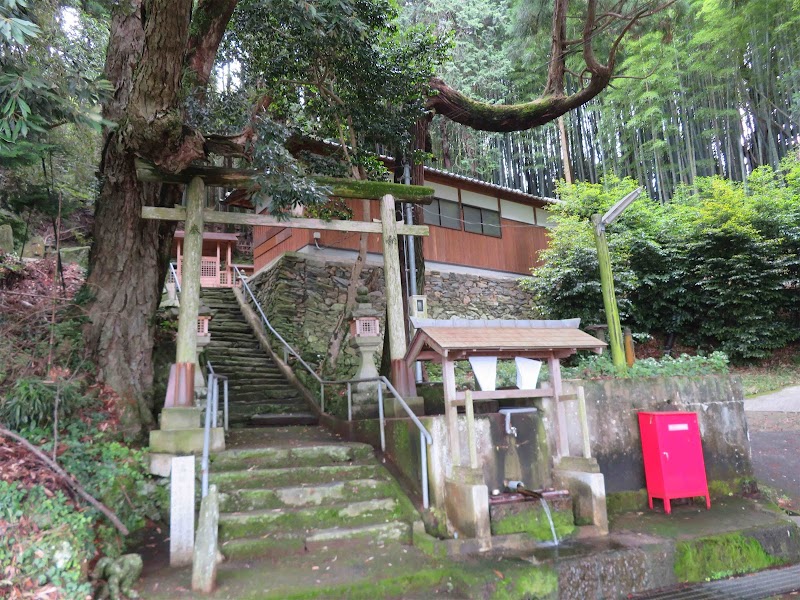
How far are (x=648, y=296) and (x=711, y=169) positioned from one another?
26.1 feet

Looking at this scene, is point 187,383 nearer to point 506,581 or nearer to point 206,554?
point 206,554

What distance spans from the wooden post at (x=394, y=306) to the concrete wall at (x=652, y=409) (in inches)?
85.3

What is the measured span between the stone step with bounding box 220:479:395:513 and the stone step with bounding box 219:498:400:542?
0.39ft

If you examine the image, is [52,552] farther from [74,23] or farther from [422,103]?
[74,23]

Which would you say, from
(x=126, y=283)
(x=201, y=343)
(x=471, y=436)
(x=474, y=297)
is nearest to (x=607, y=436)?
(x=471, y=436)

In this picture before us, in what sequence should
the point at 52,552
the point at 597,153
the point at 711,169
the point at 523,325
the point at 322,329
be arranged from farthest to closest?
the point at 597,153, the point at 711,169, the point at 322,329, the point at 523,325, the point at 52,552

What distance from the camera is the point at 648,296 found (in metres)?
15.3

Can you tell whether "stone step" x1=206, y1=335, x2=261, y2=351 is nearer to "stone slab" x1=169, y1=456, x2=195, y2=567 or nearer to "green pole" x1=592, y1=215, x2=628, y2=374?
"stone slab" x1=169, y1=456, x2=195, y2=567

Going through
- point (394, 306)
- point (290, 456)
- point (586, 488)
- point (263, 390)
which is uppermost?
point (394, 306)

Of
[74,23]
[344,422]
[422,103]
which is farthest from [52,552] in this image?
[74,23]

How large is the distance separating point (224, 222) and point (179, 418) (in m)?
2.58

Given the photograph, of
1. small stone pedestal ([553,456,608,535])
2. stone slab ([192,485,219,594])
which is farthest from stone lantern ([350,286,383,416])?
stone slab ([192,485,219,594])

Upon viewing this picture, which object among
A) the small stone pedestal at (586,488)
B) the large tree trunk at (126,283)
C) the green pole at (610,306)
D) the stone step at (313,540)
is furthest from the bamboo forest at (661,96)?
the stone step at (313,540)

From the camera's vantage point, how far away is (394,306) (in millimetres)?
7605
